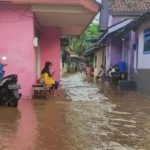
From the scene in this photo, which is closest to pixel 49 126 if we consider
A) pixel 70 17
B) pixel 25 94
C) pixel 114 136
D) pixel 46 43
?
pixel 114 136

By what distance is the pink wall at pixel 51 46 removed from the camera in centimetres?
2244

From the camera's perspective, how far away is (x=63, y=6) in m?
15.5

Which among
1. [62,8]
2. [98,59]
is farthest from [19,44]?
[98,59]

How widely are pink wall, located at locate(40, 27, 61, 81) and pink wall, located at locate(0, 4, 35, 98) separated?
6.68m

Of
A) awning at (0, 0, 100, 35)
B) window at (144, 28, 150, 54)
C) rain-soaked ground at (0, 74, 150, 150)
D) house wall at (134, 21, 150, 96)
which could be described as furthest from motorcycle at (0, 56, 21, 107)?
window at (144, 28, 150, 54)

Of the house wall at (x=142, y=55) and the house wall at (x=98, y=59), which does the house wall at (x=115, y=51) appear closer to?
the house wall at (x=98, y=59)

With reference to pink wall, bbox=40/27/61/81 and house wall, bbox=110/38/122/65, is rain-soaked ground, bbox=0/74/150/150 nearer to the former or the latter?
pink wall, bbox=40/27/61/81

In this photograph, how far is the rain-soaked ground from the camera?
7734mm

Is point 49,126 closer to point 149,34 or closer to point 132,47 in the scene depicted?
point 149,34

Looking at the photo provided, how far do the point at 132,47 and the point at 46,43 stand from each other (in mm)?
5008

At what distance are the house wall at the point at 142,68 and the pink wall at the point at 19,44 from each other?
19.0 ft

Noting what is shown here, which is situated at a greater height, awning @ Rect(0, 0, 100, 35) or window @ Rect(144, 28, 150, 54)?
awning @ Rect(0, 0, 100, 35)

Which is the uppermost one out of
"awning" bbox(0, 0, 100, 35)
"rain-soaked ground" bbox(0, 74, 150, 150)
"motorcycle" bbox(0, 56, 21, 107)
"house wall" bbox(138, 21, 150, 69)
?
"awning" bbox(0, 0, 100, 35)

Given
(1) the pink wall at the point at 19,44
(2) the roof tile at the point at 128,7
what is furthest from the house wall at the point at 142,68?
(1) the pink wall at the point at 19,44
